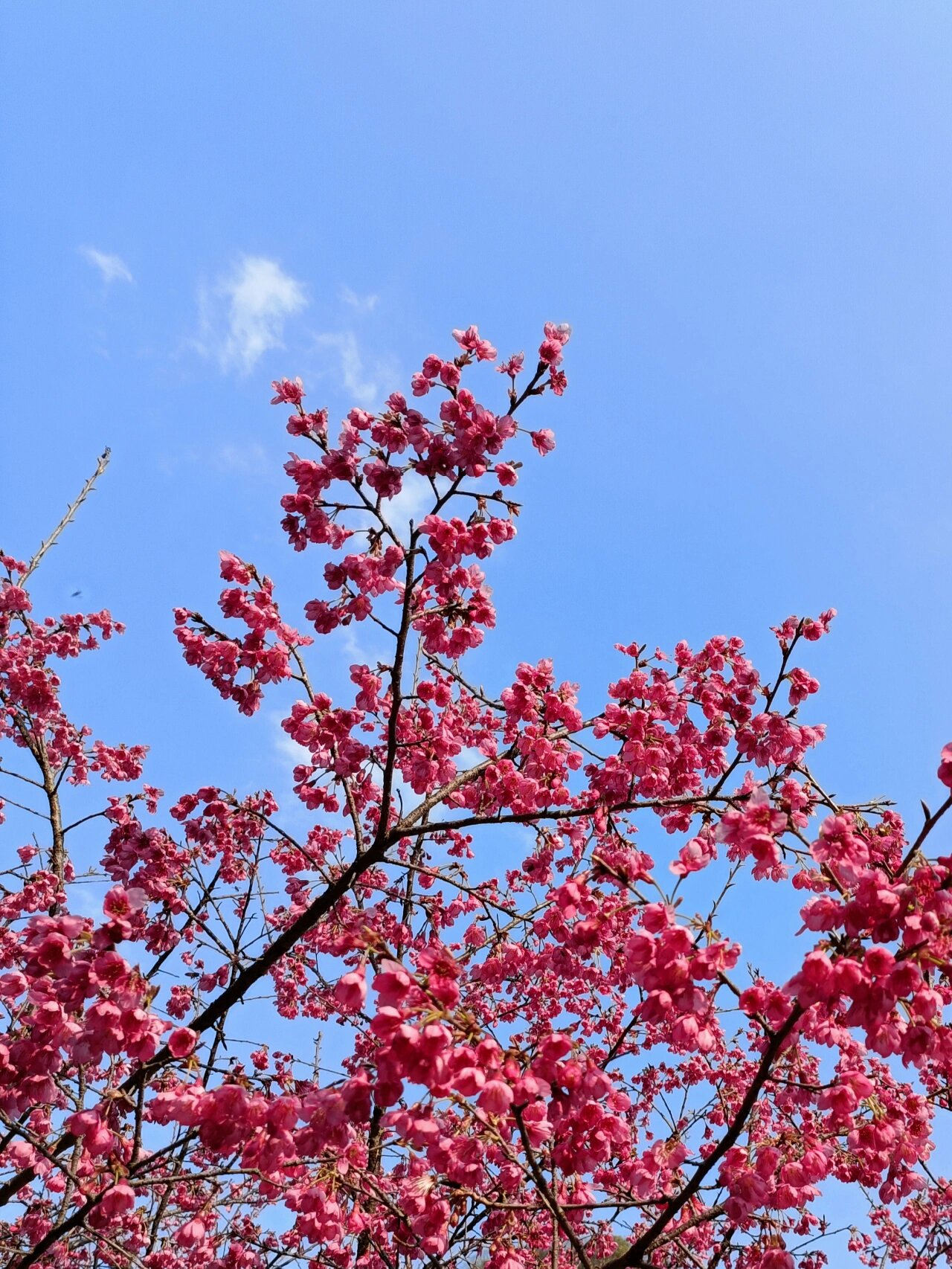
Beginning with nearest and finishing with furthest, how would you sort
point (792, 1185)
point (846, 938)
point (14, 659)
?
1. point (846, 938)
2. point (792, 1185)
3. point (14, 659)

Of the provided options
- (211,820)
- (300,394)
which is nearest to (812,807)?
(300,394)

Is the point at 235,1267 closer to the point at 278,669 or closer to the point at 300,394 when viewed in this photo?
the point at 278,669

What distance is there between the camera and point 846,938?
259 cm

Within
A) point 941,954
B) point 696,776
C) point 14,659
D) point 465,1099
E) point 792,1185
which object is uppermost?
point 14,659

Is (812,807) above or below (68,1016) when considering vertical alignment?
above

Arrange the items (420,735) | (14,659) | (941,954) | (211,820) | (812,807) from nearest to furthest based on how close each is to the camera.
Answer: (941,954) < (812,807) < (420,735) < (211,820) < (14,659)

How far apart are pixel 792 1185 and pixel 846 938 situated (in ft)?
5.68

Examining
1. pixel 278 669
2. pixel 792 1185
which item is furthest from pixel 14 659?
pixel 792 1185

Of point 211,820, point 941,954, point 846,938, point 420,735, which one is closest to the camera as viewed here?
point 941,954

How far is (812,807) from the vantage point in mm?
4609

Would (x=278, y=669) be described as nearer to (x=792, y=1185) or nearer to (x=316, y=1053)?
(x=792, y=1185)

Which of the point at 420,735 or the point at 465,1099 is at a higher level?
the point at 420,735

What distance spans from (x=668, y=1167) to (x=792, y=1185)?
1.80 feet

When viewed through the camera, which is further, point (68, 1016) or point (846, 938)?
point (68, 1016)
